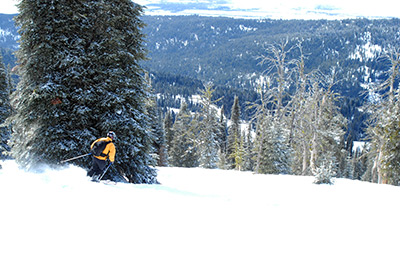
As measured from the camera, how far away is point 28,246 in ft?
16.1

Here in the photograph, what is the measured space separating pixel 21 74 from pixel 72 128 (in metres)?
3.02

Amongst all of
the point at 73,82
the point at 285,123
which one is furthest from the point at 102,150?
the point at 285,123

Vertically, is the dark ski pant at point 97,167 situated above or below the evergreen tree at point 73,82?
below

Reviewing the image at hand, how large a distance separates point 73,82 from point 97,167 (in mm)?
3912

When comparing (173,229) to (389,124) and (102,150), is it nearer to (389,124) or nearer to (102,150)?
(102,150)

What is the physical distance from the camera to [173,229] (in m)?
6.24

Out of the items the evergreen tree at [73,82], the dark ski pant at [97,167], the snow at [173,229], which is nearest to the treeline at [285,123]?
the snow at [173,229]

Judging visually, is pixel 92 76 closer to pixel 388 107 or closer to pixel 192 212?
pixel 192 212

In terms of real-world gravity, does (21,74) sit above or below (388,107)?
above

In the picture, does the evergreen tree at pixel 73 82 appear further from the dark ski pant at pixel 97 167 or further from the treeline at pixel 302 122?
the treeline at pixel 302 122

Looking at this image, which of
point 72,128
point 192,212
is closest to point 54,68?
point 72,128

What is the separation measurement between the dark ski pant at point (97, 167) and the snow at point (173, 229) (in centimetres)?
60

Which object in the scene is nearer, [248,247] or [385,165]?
[248,247]

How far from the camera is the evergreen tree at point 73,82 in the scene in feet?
37.4
